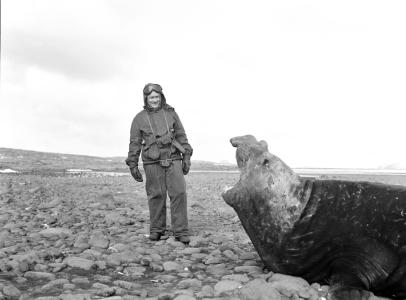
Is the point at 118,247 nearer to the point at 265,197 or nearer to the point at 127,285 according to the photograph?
the point at 127,285

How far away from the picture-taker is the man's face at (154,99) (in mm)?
7566

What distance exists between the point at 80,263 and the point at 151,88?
3.05 m

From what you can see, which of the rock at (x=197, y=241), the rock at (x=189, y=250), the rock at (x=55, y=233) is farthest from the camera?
the rock at (x=55, y=233)

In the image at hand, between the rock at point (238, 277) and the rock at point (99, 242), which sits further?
the rock at point (99, 242)

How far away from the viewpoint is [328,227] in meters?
4.79

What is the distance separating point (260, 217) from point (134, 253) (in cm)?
223

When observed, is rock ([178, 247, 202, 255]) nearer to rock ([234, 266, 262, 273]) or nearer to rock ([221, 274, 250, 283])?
rock ([234, 266, 262, 273])

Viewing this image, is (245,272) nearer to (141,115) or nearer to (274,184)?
(274,184)

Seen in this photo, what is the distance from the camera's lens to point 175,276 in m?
5.59

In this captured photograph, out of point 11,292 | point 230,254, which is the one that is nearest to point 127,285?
point 11,292

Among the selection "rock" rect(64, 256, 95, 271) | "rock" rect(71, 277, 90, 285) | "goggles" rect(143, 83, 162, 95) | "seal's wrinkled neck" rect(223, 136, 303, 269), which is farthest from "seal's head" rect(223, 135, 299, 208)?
"goggles" rect(143, 83, 162, 95)

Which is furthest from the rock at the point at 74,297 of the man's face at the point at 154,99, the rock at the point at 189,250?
the man's face at the point at 154,99

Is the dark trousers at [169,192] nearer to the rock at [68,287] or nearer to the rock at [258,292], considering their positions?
the rock at [68,287]

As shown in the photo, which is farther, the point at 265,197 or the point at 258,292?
the point at 265,197
